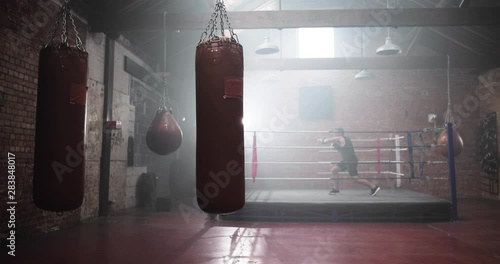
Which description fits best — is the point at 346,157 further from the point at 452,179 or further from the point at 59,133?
the point at 59,133

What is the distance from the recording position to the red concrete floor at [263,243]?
3.28 m

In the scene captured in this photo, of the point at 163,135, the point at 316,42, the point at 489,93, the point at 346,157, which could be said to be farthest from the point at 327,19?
the point at 489,93

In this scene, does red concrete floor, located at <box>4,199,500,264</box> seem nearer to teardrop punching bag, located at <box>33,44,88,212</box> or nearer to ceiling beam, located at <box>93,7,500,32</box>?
teardrop punching bag, located at <box>33,44,88,212</box>

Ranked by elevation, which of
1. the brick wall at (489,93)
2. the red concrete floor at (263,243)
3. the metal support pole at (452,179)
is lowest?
the red concrete floor at (263,243)

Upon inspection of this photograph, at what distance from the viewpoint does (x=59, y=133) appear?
2311 mm

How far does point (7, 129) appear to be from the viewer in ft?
12.2

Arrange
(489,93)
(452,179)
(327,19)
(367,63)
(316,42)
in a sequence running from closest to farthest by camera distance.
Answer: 1. (327,19)
2. (452,179)
3. (367,63)
4. (489,93)
5. (316,42)

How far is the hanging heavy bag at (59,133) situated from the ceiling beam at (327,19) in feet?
9.99

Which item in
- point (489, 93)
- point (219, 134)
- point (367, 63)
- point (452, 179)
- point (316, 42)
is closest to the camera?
point (219, 134)

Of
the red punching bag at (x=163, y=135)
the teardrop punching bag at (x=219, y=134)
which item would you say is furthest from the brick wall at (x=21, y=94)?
the teardrop punching bag at (x=219, y=134)

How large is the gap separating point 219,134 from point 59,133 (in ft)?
3.57

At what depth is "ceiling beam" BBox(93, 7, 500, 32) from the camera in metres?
5.03

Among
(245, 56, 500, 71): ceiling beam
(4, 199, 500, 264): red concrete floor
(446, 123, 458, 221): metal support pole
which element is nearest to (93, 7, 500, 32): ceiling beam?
(446, 123, 458, 221): metal support pole

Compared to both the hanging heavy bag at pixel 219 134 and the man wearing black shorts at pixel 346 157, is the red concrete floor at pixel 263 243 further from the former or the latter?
the hanging heavy bag at pixel 219 134
